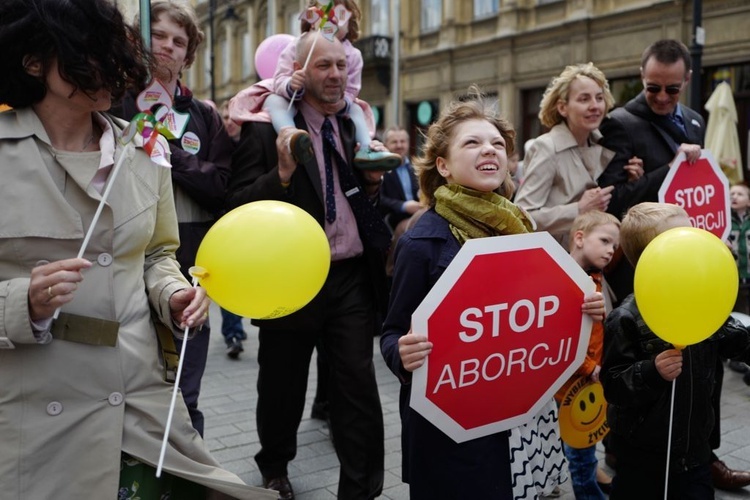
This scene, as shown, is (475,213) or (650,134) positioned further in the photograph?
(650,134)

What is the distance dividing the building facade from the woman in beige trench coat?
402 inches

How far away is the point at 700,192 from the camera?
3.71 metres

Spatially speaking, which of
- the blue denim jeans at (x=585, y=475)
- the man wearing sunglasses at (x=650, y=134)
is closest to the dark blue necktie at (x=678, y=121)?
the man wearing sunglasses at (x=650, y=134)

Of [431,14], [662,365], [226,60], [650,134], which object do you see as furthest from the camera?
[226,60]

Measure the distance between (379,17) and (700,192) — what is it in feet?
70.9

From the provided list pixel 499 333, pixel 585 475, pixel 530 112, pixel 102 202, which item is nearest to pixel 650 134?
pixel 585 475

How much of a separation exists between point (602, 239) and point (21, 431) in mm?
2425

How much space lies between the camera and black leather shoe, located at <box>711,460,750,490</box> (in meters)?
3.54

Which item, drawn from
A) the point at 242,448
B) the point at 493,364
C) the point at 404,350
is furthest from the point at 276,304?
the point at 242,448

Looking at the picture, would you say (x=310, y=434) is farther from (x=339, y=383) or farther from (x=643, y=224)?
(x=643, y=224)

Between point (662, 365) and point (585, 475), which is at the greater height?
point (662, 365)

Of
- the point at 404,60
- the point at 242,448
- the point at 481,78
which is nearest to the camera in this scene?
the point at 242,448

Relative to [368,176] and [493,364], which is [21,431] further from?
[368,176]

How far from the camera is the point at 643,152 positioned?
3828mm
